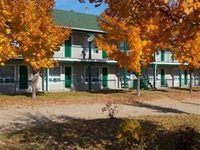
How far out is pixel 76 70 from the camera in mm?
43906

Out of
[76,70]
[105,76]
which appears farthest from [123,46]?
[105,76]

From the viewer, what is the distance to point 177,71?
57750 millimetres

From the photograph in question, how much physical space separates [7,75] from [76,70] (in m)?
7.61

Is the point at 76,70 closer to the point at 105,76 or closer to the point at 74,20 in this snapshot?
the point at 105,76

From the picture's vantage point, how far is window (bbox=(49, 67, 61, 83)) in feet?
136

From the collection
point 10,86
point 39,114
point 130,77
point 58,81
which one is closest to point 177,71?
point 130,77

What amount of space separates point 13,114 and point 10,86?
60.1 feet

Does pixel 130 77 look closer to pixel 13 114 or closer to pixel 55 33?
pixel 55 33

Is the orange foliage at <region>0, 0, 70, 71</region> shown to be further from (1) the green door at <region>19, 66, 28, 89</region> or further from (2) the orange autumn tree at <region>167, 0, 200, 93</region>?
(2) the orange autumn tree at <region>167, 0, 200, 93</region>

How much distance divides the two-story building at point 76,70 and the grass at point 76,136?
22.8m

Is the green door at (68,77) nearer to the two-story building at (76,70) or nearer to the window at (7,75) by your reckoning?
the two-story building at (76,70)

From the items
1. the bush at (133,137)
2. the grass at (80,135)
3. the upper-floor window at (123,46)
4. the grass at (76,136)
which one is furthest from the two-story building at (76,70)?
the bush at (133,137)

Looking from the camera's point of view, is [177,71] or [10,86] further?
[177,71]

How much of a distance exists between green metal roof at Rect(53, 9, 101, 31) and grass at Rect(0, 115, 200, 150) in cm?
2754
